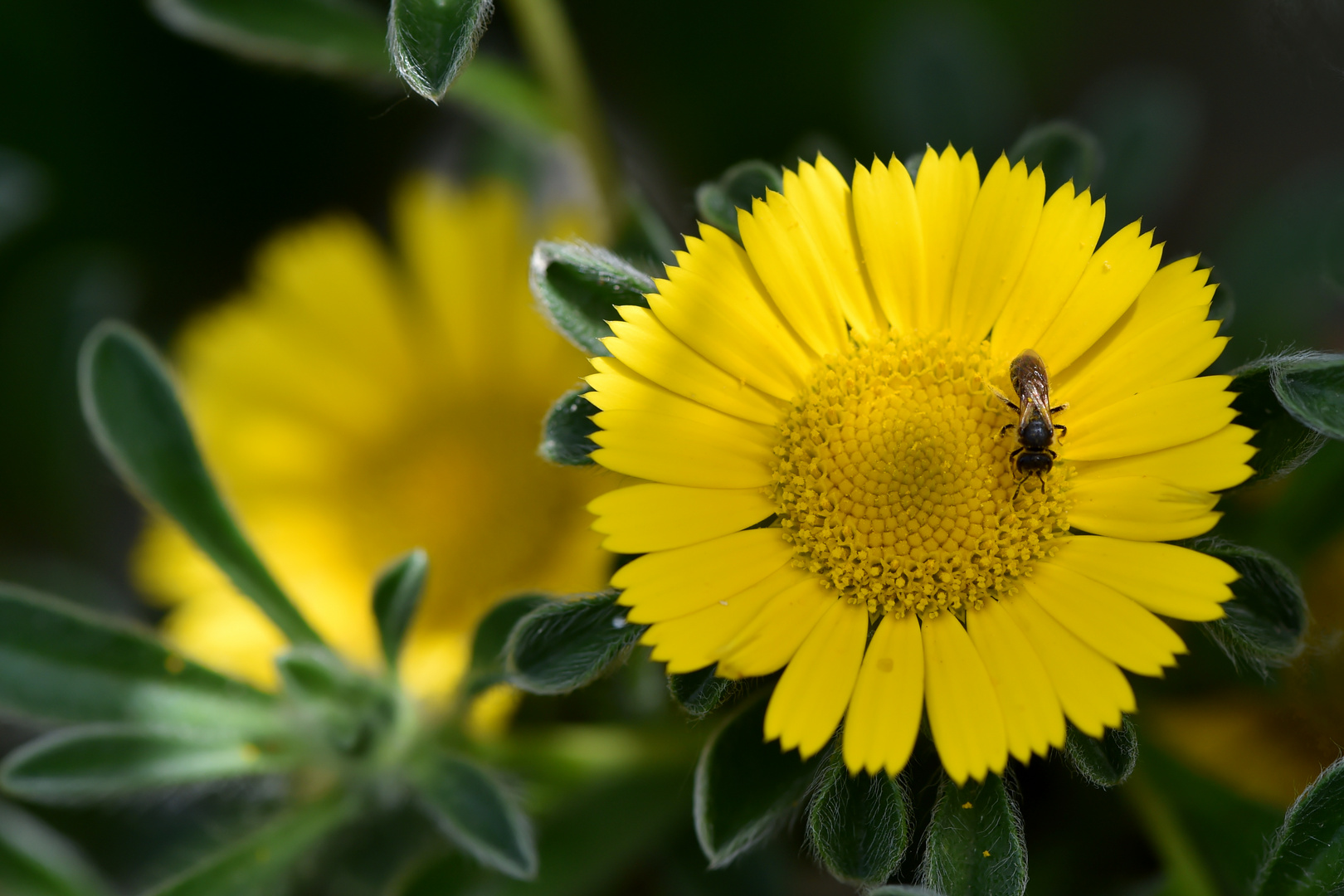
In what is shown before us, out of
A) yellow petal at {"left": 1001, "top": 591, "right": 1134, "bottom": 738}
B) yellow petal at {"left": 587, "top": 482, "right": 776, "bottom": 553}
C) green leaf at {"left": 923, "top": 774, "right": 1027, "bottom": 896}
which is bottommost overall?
green leaf at {"left": 923, "top": 774, "right": 1027, "bottom": 896}

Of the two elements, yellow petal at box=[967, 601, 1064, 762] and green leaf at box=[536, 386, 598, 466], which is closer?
yellow petal at box=[967, 601, 1064, 762]

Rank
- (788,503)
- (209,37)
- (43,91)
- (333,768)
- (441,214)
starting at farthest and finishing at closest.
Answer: (43,91) < (441,214) < (209,37) < (333,768) < (788,503)

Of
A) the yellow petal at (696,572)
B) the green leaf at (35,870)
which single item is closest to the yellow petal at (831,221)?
the yellow petal at (696,572)

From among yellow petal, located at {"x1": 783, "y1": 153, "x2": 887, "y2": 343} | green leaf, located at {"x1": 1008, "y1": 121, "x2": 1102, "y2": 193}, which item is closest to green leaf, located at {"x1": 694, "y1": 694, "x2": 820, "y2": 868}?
yellow petal, located at {"x1": 783, "y1": 153, "x2": 887, "y2": 343}

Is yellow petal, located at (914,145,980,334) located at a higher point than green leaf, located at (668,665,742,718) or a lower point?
higher

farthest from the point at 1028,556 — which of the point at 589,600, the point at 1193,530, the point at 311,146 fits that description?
the point at 311,146

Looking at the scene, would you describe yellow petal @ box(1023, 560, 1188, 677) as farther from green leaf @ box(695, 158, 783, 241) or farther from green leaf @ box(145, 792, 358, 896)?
green leaf @ box(145, 792, 358, 896)

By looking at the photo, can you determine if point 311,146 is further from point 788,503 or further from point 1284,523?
point 1284,523
